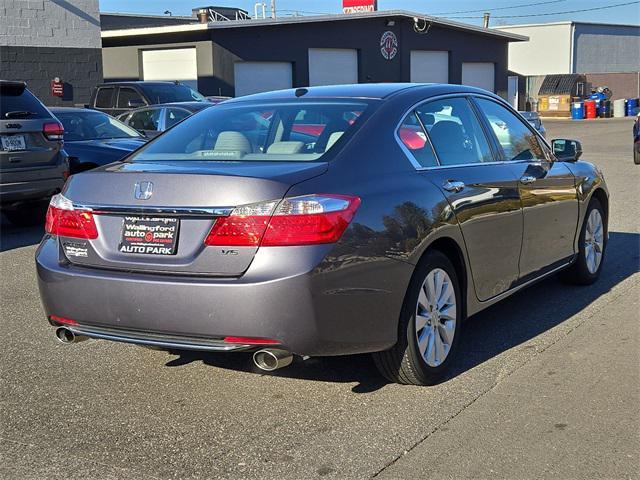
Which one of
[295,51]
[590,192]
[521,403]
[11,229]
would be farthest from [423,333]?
[295,51]

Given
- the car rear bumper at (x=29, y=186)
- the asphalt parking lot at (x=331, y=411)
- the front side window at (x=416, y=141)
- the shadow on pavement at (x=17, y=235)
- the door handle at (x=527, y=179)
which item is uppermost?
the front side window at (x=416, y=141)

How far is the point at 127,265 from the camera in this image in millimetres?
4043

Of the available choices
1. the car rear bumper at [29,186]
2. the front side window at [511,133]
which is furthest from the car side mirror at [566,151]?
the car rear bumper at [29,186]

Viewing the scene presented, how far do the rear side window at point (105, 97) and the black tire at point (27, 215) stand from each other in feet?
23.8

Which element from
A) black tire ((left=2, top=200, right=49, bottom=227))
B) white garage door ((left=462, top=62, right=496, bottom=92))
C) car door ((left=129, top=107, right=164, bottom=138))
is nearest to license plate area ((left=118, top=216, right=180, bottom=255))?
black tire ((left=2, top=200, right=49, bottom=227))

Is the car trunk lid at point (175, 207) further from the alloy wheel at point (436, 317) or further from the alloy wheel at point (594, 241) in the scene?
the alloy wheel at point (594, 241)

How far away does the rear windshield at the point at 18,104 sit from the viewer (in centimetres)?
925

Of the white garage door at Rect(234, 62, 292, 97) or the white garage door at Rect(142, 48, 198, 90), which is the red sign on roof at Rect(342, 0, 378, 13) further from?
the white garage door at Rect(142, 48, 198, 90)

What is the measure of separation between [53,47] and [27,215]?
11.4 meters

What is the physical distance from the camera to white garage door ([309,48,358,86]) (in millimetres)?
30969

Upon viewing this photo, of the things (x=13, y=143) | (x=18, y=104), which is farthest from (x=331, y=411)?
(x=18, y=104)

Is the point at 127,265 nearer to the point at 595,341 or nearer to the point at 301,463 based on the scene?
the point at 301,463

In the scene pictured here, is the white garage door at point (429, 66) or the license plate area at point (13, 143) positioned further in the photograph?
the white garage door at point (429, 66)

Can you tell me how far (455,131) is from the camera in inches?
204
